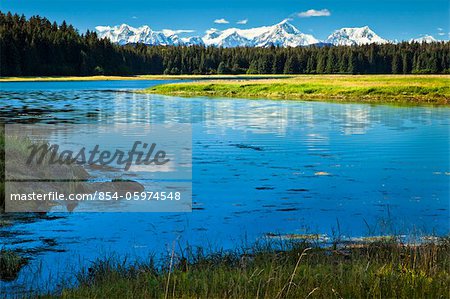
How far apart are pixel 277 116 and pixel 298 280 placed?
4635cm

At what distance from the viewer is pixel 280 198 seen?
2069 centimetres

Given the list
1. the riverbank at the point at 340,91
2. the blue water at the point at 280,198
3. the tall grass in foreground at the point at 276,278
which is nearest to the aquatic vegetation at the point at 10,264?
the blue water at the point at 280,198

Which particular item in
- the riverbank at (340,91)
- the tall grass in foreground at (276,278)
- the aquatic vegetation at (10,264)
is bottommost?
the aquatic vegetation at (10,264)

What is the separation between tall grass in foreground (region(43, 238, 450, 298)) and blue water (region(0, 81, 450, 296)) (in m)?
1.09

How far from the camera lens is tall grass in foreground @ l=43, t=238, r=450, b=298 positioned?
9430 mm

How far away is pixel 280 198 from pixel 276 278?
1126 centimetres

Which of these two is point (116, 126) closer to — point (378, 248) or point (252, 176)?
point (252, 176)

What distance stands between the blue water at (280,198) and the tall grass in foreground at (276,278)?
3.57 ft

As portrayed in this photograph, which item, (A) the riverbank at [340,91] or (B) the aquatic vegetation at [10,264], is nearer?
(B) the aquatic vegetation at [10,264]

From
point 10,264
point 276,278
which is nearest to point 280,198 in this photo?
point 10,264

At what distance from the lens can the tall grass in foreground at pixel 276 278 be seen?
943cm

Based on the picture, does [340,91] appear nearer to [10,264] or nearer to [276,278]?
[10,264]

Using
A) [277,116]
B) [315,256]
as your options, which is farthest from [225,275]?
[277,116]

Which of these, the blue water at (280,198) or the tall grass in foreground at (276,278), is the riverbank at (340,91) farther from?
the tall grass in foreground at (276,278)
